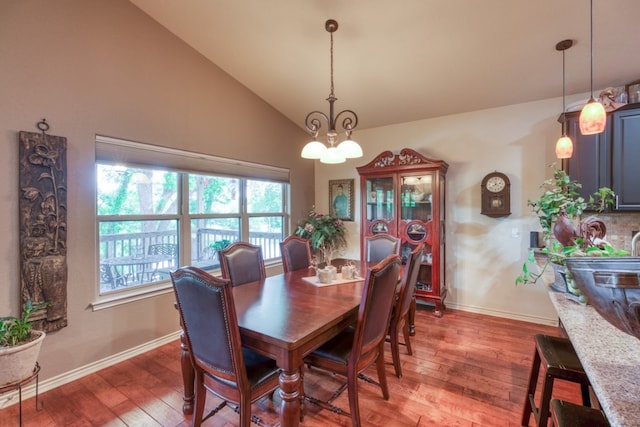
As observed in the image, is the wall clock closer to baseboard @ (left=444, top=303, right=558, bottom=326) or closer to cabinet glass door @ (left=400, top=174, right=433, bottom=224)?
cabinet glass door @ (left=400, top=174, right=433, bottom=224)

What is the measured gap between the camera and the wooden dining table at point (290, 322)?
1431 millimetres

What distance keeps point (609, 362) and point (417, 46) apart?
8.93 ft

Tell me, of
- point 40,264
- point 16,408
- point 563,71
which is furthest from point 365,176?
point 16,408

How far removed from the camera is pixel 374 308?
177 cm

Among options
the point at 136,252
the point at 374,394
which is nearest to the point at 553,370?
the point at 374,394

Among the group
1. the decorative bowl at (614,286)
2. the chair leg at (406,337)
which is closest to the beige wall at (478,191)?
the chair leg at (406,337)

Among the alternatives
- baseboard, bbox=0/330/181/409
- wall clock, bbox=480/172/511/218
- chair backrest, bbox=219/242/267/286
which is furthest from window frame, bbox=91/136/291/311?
wall clock, bbox=480/172/511/218

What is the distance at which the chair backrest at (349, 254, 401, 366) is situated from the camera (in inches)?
66.4

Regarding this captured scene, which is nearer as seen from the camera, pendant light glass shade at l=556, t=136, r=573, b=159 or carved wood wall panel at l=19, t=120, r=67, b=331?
carved wood wall panel at l=19, t=120, r=67, b=331

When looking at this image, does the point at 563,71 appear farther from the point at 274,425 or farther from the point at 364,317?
the point at 274,425

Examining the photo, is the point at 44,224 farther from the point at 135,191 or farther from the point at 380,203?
the point at 380,203

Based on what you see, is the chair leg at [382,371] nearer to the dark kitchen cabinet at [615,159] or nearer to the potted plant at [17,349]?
the potted plant at [17,349]

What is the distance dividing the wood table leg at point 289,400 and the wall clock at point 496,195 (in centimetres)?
315

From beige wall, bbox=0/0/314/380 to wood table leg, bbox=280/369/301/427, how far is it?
2.09 metres
